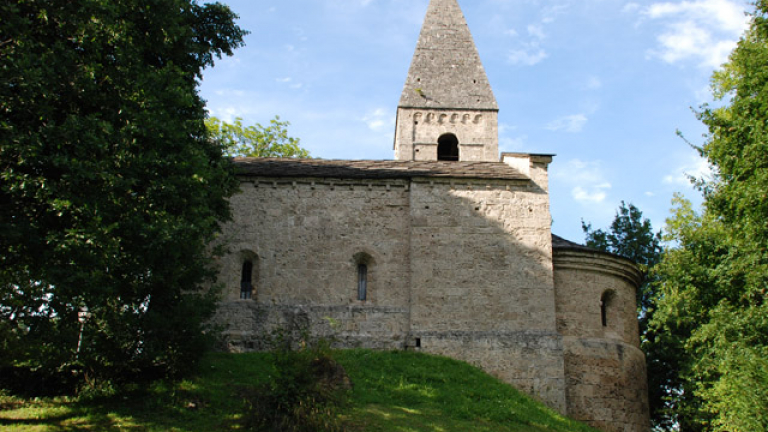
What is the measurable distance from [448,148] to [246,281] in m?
13.0

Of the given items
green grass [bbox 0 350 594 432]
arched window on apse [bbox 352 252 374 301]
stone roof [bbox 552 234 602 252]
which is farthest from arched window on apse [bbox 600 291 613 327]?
arched window on apse [bbox 352 252 374 301]

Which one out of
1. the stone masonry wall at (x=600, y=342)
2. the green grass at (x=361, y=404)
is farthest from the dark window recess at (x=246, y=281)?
the stone masonry wall at (x=600, y=342)

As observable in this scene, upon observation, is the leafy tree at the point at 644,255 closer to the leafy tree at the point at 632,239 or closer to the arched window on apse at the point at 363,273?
the leafy tree at the point at 632,239

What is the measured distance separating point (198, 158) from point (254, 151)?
1882cm

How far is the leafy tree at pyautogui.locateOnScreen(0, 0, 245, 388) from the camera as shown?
10727mm

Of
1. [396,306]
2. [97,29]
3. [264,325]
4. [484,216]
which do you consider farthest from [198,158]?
[484,216]

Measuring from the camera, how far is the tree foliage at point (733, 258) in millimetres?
14430

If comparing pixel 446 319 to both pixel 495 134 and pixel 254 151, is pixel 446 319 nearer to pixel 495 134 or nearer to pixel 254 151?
pixel 495 134

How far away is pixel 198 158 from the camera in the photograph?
42.8ft

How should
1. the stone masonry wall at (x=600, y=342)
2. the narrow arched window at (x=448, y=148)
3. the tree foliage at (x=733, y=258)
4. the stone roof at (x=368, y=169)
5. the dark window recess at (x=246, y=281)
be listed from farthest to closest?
the narrow arched window at (x=448, y=148) < the stone roof at (x=368, y=169) < the dark window recess at (x=246, y=281) < the stone masonry wall at (x=600, y=342) < the tree foliage at (x=733, y=258)

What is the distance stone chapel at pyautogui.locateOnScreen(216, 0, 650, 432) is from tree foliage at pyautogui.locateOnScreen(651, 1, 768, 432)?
6.91ft

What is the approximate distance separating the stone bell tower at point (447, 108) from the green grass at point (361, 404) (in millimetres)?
12274

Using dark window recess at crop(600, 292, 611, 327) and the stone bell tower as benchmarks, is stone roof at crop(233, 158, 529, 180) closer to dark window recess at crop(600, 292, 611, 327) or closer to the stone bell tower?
dark window recess at crop(600, 292, 611, 327)

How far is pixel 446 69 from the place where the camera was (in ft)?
96.4
